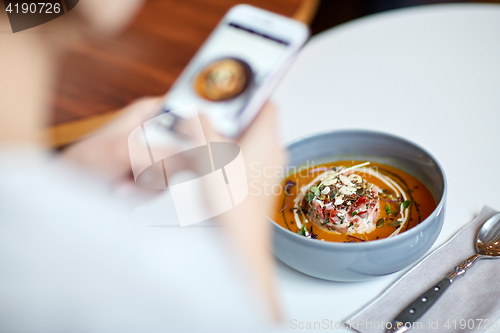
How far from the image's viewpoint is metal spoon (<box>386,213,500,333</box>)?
0.35 m

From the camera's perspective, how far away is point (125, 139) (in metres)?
0.81

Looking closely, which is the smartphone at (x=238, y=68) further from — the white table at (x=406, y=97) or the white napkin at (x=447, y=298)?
the white napkin at (x=447, y=298)

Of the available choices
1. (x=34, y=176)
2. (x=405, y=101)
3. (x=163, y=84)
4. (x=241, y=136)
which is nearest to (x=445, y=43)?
(x=405, y=101)

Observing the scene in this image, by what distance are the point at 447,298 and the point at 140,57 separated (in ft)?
2.69

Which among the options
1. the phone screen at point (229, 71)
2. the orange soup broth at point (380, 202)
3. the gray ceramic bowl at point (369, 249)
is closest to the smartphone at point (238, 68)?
the phone screen at point (229, 71)

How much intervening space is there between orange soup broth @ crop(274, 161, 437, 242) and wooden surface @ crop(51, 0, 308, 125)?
490mm

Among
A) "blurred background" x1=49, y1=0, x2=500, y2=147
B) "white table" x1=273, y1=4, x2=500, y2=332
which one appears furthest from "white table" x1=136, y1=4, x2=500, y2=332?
"blurred background" x1=49, y1=0, x2=500, y2=147

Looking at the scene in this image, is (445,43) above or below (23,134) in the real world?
above

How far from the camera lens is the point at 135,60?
95 centimetres

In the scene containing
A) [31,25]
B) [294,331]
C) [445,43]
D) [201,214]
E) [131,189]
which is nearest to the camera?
[294,331]

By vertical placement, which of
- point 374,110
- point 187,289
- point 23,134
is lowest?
point 23,134

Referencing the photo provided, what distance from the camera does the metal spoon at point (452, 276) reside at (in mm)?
355

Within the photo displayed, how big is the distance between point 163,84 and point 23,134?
1.02 feet

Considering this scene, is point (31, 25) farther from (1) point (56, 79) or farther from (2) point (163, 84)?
(2) point (163, 84)
